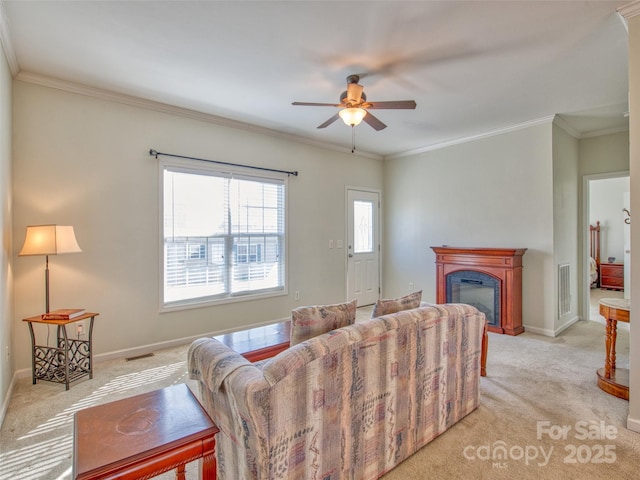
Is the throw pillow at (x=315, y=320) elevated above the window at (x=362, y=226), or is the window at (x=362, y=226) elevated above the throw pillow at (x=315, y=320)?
the window at (x=362, y=226)

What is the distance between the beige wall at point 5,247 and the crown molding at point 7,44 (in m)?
0.07

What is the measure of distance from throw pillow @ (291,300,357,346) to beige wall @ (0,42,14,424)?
7.21 ft

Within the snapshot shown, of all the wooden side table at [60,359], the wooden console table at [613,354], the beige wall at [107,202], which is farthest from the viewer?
the beige wall at [107,202]

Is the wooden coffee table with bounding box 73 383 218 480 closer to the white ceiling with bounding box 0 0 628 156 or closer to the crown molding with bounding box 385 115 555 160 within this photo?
the white ceiling with bounding box 0 0 628 156

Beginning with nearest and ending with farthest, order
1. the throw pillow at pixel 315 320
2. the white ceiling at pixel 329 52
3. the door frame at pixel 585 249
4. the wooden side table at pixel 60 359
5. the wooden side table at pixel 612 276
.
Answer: the throw pillow at pixel 315 320 → the white ceiling at pixel 329 52 → the wooden side table at pixel 60 359 → the door frame at pixel 585 249 → the wooden side table at pixel 612 276

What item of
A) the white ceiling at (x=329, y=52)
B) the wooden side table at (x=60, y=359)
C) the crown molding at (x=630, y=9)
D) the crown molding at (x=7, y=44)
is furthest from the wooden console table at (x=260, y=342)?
the crown molding at (x=7, y=44)

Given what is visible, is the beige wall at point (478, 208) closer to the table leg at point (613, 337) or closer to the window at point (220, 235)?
the table leg at point (613, 337)

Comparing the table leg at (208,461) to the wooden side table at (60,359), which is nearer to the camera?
the table leg at (208,461)

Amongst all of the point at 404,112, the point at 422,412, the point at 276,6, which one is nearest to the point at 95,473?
the point at 422,412

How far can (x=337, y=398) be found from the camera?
1458 mm

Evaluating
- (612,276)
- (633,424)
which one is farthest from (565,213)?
(612,276)

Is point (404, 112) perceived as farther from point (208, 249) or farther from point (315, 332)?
point (315, 332)

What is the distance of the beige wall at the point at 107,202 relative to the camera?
2.94 meters

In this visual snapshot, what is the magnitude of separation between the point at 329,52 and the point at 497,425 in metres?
2.96
